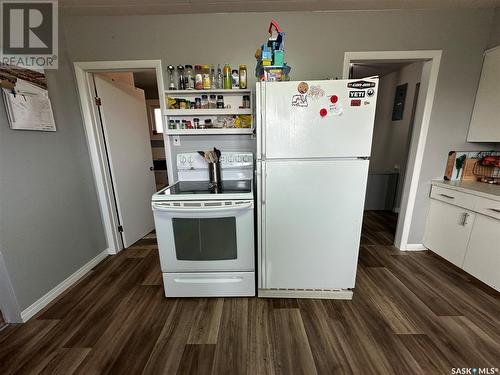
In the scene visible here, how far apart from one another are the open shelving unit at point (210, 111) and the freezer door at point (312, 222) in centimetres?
85

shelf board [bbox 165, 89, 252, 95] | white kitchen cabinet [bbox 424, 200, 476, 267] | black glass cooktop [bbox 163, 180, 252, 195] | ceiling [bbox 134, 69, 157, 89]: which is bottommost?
white kitchen cabinet [bbox 424, 200, 476, 267]

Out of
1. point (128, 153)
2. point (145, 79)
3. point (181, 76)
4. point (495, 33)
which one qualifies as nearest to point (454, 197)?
point (495, 33)

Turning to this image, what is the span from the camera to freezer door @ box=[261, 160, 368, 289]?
146 centimetres

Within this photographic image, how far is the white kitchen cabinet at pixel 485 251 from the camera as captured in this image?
1.66 meters

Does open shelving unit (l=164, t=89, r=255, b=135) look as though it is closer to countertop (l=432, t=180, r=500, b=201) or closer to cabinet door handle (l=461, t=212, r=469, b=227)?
countertop (l=432, t=180, r=500, b=201)

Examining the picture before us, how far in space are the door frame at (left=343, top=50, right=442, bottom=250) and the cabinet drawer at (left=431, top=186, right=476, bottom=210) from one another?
0.18m

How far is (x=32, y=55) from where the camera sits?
5.54 ft

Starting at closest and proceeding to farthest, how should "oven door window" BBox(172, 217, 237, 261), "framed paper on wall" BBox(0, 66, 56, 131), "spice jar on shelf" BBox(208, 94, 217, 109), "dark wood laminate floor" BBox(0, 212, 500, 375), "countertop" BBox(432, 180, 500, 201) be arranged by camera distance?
"dark wood laminate floor" BBox(0, 212, 500, 375) < "framed paper on wall" BBox(0, 66, 56, 131) < "oven door window" BBox(172, 217, 237, 261) < "countertop" BBox(432, 180, 500, 201) < "spice jar on shelf" BBox(208, 94, 217, 109)

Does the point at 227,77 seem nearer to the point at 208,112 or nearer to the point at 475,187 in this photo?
the point at 208,112

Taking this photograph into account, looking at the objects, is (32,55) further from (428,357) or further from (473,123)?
(473,123)

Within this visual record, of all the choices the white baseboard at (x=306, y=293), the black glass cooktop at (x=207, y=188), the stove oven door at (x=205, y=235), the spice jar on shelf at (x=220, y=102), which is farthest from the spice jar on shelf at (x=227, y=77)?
the white baseboard at (x=306, y=293)

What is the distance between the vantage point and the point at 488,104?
1.94 metres

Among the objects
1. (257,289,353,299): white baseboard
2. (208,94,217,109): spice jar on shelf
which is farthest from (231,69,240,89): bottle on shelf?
(257,289,353,299): white baseboard

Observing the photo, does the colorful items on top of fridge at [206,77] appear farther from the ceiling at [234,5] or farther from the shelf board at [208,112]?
the ceiling at [234,5]
